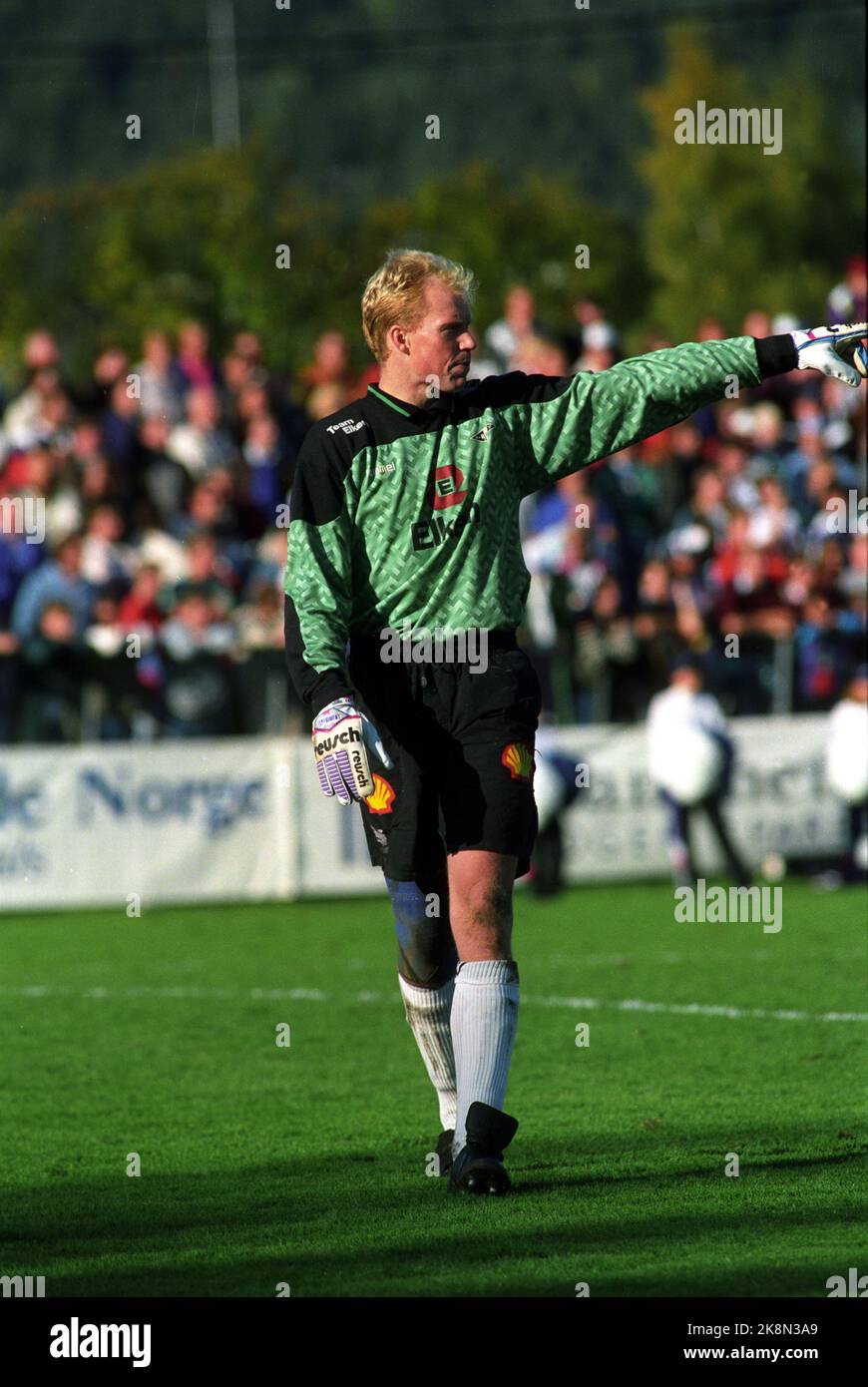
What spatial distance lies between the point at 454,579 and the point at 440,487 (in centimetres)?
25

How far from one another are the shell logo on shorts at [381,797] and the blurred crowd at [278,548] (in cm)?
1106

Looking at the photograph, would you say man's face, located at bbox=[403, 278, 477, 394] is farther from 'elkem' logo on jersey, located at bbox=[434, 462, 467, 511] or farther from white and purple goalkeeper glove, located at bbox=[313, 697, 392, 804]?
white and purple goalkeeper glove, located at bbox=[313, 697, 392, 804]

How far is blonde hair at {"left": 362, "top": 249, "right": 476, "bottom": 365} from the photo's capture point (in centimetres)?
634

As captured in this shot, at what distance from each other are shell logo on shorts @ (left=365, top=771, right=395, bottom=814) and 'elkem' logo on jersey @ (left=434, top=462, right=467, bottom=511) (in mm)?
740

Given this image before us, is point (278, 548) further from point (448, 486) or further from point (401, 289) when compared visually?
point (448, 486)

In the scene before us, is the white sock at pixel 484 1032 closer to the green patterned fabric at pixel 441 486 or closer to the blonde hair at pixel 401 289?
the green patterned fabric at pixel 441 486

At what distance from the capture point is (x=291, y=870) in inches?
671

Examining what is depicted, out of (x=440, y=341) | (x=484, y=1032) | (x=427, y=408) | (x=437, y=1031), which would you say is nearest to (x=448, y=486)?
(x=427, y=408)

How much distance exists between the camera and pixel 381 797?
20.4 feet

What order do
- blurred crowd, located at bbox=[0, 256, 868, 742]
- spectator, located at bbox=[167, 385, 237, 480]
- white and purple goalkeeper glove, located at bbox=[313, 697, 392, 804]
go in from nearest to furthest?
1. white and purple goalkeeper glove, located at bbox=[313, 697, 392, 804]
2. blurred crowd, located at bbox=[0, 256, 868, 742]
3. spectator, located at bbox=[167, 385, 237, 480]
